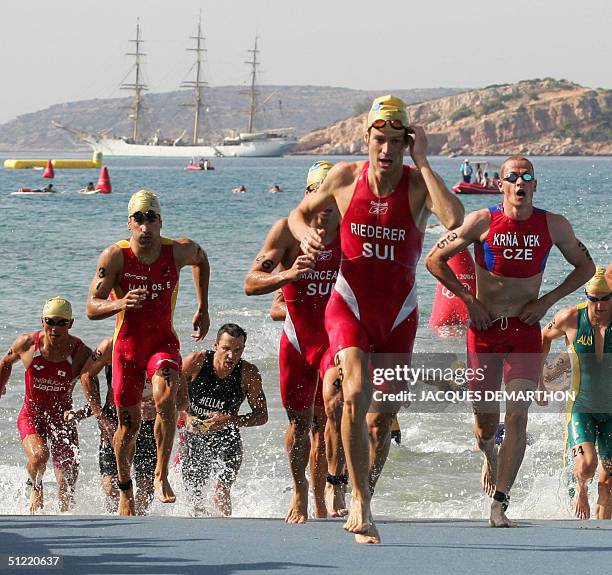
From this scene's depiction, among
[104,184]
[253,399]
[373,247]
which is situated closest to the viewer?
[373,247]

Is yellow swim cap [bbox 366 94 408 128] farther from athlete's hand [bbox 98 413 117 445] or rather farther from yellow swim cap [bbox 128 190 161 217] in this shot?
athlete's hand [bbox 98 413 117 445]

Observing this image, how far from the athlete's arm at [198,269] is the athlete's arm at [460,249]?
180 centimetres

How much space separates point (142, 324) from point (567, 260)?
9.14 ft

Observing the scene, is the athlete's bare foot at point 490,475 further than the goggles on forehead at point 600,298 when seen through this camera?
No

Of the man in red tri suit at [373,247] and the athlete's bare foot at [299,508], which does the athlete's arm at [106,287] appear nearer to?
the athlete's bare foot at [299,508]

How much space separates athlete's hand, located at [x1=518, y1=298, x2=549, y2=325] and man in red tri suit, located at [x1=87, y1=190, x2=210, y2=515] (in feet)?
7.53

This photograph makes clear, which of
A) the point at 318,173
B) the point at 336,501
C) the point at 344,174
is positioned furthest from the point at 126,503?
the point at 344,174

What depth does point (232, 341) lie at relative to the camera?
9328 millimetres

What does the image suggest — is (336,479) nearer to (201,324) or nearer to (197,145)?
(201,324)

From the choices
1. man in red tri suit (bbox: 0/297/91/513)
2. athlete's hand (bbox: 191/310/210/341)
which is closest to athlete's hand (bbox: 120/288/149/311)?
athlete's hand (bbox: 191/310/210/341)

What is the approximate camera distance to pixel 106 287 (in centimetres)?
816

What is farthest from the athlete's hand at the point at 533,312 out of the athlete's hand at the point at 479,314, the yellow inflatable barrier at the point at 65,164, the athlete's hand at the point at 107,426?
the yellow inflatable barrier at the point at 65,164

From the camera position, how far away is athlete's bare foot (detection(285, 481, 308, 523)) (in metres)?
7.36

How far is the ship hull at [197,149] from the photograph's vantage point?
184375mm
